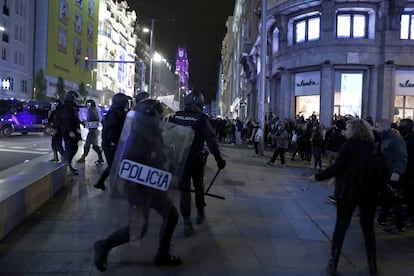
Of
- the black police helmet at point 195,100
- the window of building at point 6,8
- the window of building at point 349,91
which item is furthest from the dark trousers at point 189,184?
the window of building at point 6,8

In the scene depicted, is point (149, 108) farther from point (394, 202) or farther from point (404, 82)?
point (404, 82)

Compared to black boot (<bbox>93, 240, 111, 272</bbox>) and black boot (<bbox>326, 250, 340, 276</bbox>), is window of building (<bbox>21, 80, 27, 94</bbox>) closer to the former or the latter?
black boot (<bbox>93, 240, 111, 272</bbox>)

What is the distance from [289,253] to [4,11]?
4980cm

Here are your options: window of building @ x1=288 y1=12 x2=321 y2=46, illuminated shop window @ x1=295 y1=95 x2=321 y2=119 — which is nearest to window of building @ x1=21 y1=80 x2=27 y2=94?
window of building @ x1=288 y1=12 x2=321 y2=46

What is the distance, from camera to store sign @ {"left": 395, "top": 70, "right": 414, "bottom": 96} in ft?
84.3

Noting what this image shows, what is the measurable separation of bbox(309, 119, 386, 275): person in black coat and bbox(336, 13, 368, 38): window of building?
22.9 metres

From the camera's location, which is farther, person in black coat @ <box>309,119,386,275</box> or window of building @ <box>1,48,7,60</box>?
window of building @ <box>1,48,7,60</box>

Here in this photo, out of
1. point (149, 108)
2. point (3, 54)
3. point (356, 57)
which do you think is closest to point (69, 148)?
point (149, 108)

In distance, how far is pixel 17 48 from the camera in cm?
5075

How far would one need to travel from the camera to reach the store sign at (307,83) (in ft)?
87.8

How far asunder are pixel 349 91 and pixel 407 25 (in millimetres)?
4899

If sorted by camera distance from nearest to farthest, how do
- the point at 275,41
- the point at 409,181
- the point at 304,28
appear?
1. the point at 409,181
2. the point at 304,28
3. the point at 275,41

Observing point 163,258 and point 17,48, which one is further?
point 17,48

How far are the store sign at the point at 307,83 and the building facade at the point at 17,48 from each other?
32.1 m
